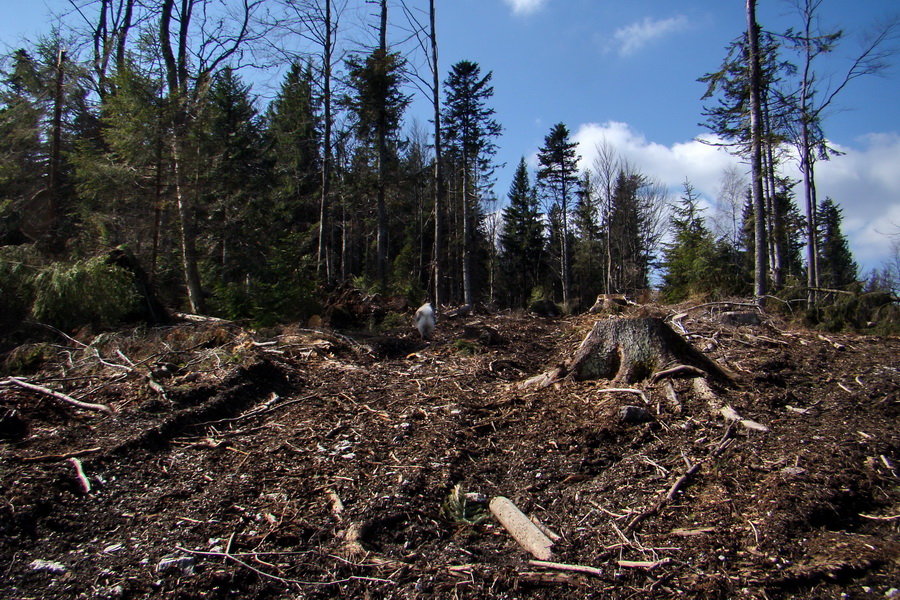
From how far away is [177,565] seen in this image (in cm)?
252

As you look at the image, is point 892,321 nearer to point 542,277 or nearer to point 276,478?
point 276,478

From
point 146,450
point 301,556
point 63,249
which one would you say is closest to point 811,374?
point 301,556

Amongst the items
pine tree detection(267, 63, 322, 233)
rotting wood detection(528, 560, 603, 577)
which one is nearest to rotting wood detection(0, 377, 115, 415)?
rotting wood detection(528, 560, 603, 577)

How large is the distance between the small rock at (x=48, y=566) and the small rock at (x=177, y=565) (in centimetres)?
47

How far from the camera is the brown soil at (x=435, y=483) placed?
241 centimetres

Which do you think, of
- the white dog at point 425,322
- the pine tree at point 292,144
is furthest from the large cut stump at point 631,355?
the pine tree at point 292,144

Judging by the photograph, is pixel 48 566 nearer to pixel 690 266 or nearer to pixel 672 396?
pixel 672 396

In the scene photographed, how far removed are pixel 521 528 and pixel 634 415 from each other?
1786 mm

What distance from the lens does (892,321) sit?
8.26 metres

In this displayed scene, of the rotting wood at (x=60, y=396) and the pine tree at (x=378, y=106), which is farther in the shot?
the pine tree at (x=378, y=106)

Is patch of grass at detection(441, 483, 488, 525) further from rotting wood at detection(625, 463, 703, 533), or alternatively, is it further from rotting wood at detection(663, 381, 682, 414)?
rotting wood at detection(663, 381, 682, 414)

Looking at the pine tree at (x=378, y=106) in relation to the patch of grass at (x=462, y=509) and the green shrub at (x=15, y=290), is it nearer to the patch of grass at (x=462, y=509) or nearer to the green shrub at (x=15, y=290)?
the green shrub at (x=15, y=290)

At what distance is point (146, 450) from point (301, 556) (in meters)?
1.95

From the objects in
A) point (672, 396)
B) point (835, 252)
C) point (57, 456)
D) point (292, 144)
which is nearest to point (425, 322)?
point (672, 396)
